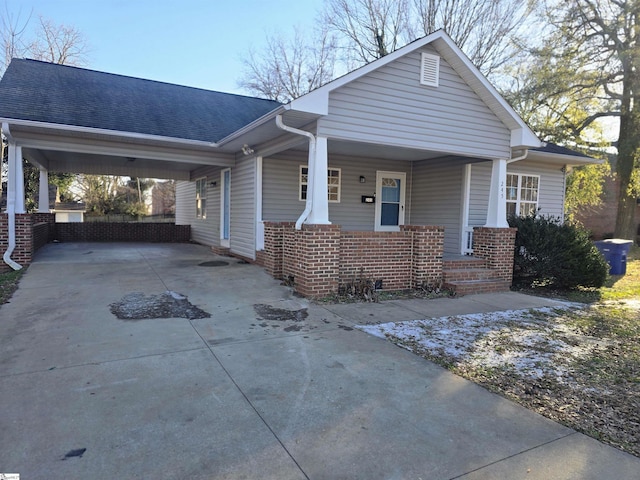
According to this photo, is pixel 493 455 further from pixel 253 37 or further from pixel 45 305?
pixel 253 37

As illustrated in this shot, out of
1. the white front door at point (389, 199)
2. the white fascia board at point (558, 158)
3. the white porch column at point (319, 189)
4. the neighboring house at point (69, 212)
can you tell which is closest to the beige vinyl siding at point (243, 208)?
the white porch column at point (319, 189)

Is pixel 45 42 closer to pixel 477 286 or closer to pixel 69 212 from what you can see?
pixel 69 212

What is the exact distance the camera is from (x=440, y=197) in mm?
10812

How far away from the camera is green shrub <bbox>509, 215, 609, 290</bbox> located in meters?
8.36

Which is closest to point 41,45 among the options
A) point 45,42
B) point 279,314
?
point 45,42

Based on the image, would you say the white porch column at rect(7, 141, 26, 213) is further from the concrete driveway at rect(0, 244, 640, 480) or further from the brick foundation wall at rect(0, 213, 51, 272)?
the concrete driveway at rect(0, 244, 640, 480)

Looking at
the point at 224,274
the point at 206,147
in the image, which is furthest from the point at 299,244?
the point at 206,147

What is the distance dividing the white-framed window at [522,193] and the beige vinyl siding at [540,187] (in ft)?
0.47

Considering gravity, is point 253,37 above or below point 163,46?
above

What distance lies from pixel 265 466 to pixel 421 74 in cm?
714

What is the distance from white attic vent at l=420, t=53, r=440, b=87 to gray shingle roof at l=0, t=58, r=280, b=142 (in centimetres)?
517

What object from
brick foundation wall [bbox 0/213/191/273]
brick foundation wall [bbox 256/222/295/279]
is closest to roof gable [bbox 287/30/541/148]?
brick foundation wall [bbox 256/222/295/279]

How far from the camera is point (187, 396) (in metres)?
3.17

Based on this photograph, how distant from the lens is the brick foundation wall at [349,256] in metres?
6.65
